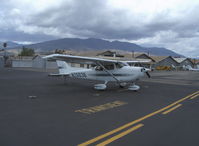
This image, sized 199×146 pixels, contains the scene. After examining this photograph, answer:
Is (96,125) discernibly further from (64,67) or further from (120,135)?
(64,67)

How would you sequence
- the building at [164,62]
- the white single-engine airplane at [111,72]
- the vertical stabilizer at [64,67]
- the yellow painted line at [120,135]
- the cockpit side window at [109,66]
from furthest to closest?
the building at [164,62] → the vertical stabilizer at [64,67] → the cockpit side window at [109,66] → the white single-engine airplane at [111,72] → the yellow painted line at [120,135]

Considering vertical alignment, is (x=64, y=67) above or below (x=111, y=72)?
above

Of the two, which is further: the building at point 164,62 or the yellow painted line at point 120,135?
the building at point 164,62

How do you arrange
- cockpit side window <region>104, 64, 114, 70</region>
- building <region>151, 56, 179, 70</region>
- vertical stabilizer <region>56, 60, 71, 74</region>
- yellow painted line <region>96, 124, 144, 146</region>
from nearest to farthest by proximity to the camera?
yellow painted line <region>96, 124, 144, 146</region> < cockpit side window <region>104, 64, 114, 70</region> < vertical stabilizer <region>56, 60, 71, 74</region> < building <region>151, 56, 179, 70</region>

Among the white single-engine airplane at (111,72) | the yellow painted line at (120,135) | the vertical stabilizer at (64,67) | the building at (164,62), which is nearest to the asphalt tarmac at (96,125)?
the yellow painted line at (120,135)

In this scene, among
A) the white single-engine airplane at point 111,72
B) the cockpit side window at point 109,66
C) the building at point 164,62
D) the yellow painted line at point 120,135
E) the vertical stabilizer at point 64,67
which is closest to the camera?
the yellow painted line at point 120,135

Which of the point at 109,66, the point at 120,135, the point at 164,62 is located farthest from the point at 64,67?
the point at 164,62

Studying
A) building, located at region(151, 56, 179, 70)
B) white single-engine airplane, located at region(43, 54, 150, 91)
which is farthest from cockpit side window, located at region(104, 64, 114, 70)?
building, located at region(151, 56, 179, 70)

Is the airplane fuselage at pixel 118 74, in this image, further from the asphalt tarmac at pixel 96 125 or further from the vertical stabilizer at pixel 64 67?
the asphalt tarmac at pixel 96 125

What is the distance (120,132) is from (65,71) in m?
9.78

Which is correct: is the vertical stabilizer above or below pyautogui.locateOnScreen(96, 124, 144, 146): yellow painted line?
above

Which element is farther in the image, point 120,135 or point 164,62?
point 164,62

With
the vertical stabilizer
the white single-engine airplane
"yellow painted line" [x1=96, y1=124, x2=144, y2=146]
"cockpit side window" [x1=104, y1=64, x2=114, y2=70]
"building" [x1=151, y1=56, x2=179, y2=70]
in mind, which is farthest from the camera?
"building" [x1=151, y1=56, x2=179, y2=70]

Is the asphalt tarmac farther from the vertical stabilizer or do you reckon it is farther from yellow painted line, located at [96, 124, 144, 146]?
the vertical stabilizer
